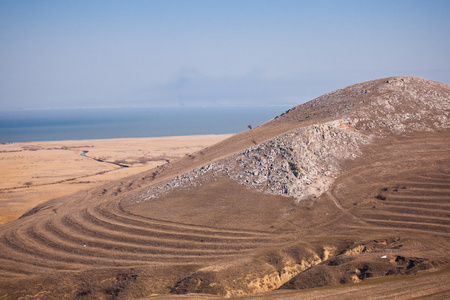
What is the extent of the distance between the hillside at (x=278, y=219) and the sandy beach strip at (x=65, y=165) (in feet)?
46.2

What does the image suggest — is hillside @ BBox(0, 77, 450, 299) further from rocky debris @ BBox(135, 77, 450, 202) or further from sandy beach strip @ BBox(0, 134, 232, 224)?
sandy beach strip @ BBox(0, 134, 232, 224)

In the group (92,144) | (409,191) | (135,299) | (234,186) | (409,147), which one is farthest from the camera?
(92,144)

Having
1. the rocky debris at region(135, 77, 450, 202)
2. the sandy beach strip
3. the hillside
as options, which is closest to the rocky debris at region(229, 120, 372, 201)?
the rocky debris at region(135, 77, 450, 202)

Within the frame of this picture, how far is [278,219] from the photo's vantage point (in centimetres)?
4138

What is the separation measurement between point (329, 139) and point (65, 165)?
77.5m

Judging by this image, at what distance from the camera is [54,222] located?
45.0 m

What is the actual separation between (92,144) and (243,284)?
133m

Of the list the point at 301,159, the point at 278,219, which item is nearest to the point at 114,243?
the point at 278,219

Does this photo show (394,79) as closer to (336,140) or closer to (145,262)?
(336,140)

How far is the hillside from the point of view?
93.5 ft

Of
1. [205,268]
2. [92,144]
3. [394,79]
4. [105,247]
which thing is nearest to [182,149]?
[92,144]

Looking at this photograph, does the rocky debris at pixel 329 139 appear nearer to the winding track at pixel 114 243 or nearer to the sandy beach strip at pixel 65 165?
the winding track at pixel 114 243

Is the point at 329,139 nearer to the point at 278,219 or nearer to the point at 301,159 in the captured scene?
the point at 301,159

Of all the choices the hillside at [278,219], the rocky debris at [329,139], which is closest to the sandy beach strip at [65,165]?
the hillside at [278,219]
